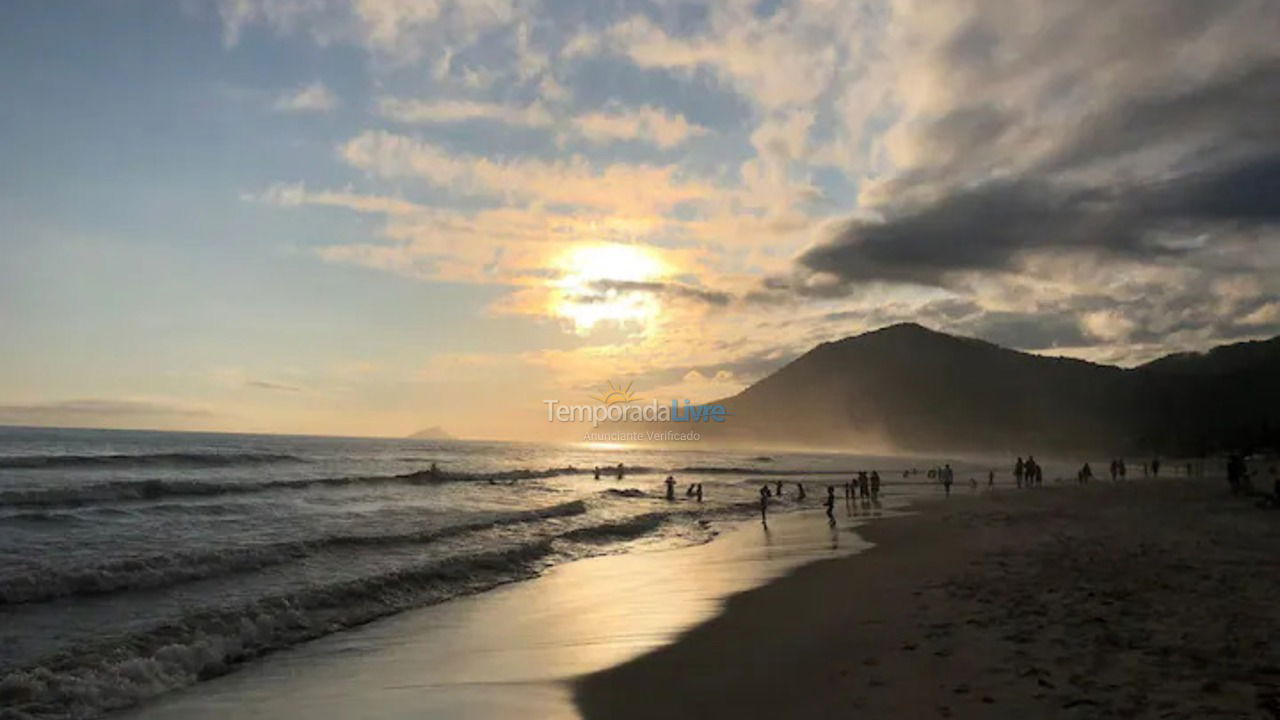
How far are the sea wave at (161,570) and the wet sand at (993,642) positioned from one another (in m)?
11.4

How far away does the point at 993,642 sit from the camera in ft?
29.6

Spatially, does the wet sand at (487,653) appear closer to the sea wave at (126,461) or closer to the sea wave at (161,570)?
the sea wave at (161,570)

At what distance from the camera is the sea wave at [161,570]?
14.5m

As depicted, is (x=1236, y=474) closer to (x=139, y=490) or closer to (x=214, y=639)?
(x=214, y=639)

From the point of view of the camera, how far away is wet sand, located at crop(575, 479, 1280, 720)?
23.0 feet

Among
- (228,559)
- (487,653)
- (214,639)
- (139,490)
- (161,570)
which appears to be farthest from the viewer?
(139,490)

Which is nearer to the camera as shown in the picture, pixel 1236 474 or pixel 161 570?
pixel 161 570

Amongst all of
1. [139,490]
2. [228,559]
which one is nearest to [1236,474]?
[228,559]

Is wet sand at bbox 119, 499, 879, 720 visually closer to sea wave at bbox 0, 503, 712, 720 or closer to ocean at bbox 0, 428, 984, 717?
sea wave at bbox 0, 503, 712, 720

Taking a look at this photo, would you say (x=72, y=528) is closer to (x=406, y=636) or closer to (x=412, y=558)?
(x=412, y=558)

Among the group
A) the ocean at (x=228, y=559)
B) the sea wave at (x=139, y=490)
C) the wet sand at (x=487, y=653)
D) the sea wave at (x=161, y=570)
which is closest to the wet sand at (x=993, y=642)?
the wet sand at (x=487, y=653)

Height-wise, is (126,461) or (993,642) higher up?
(126,461)

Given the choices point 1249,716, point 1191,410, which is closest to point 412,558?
point 1249,716

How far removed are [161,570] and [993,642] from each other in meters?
16.5
